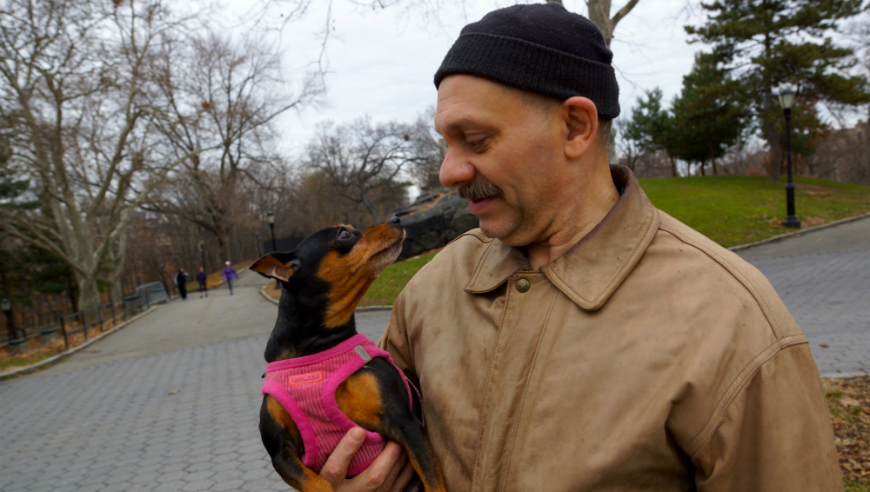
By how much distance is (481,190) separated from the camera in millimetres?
1598

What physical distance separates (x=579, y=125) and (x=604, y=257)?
1.27ft

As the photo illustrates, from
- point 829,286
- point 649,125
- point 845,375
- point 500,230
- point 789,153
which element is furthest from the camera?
point 649,125

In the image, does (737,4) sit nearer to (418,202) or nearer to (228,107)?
(418,202)

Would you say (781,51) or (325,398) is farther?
(781,51)

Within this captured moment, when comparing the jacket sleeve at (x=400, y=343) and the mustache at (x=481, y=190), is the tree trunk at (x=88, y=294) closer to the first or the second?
the jacket sleeve at (x=400, y=343)

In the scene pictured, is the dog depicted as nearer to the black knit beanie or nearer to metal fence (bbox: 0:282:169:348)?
the black knit beanie

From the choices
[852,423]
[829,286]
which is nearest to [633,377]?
[852,423]

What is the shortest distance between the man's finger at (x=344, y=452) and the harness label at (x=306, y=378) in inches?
8.8

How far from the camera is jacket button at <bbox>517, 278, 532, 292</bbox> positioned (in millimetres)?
1532

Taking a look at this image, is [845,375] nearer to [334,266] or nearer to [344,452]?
[334,266]

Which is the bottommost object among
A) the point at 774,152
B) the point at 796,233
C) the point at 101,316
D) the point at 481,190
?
the point at 101,316

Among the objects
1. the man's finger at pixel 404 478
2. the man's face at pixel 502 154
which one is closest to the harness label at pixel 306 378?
the man's finger at pixel 404 478

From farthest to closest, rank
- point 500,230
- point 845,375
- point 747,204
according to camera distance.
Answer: point 747,204 < point 845,375 < point 500,230

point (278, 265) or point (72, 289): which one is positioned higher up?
point (278, 265)
